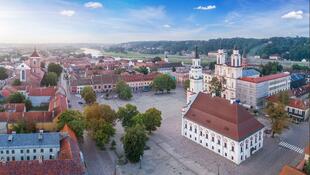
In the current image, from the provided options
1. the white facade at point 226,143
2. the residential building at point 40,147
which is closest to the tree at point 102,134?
the residential building at point 40,147

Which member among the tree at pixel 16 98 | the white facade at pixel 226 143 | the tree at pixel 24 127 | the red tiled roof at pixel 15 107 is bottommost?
the white facade at pixel 226 143

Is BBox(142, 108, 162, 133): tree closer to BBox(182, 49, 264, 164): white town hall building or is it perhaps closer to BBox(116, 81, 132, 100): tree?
BBox(182, 49, 264, 164): white town hall building

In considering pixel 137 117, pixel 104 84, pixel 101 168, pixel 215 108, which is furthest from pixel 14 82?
pixel 215 108

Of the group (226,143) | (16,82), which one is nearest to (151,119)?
(226,143)

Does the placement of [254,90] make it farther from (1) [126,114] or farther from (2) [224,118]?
(1) [126,114]

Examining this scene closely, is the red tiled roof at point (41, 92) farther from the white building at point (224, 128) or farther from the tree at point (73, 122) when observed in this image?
the white building at point (224, 128)

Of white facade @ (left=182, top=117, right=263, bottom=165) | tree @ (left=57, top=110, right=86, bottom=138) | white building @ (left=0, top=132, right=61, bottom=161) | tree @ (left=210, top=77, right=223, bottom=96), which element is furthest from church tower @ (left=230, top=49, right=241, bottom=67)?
white building @ (left=0, top=132, right=61, bottom=161)
